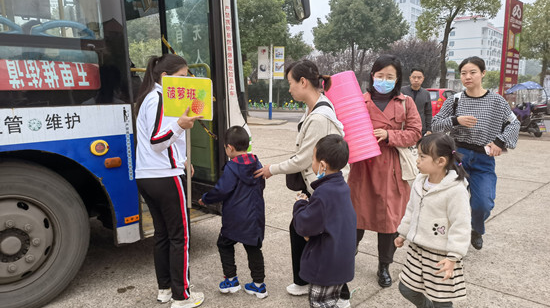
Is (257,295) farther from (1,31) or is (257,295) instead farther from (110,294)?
(1,31)

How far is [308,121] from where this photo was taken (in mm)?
2684

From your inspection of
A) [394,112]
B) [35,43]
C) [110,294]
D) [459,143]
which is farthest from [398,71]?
[110,294]

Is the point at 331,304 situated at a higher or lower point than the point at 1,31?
lower

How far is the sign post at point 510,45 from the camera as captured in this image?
39.3ft

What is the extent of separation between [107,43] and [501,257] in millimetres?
3744

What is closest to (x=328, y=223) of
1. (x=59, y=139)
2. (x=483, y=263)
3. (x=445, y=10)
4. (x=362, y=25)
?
(x=59, y=139)

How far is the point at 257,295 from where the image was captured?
2984 mm

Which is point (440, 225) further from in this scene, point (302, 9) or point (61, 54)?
point (61, 54)

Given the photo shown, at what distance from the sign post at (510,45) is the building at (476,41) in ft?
372

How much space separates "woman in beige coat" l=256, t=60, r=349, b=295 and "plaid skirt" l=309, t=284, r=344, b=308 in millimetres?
640

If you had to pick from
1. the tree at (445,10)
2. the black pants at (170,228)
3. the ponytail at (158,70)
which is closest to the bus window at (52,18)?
the ponytail at (158,70)

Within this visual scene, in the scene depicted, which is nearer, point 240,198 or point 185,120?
point 185,120

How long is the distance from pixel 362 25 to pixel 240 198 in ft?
111

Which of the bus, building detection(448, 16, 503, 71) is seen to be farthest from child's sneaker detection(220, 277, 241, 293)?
building detection(448, 16, 503, 71)
